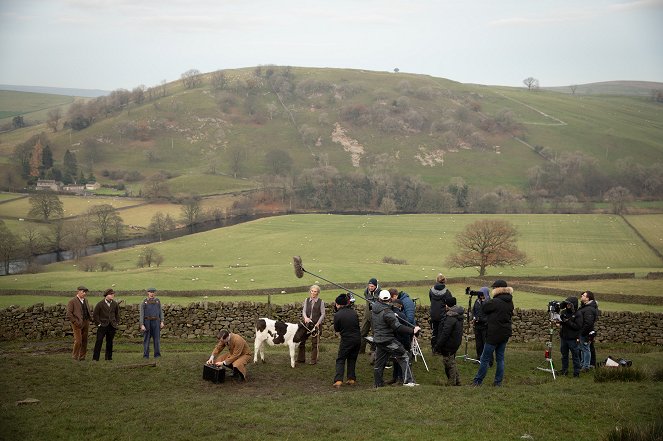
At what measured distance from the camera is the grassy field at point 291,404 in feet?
40.9

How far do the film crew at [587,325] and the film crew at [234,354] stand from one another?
32.6 ft

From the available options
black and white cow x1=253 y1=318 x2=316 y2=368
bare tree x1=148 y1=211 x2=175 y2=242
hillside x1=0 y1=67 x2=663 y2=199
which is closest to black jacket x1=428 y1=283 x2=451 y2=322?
black and white cow x1=253 y1=318 x2=316 y2=368

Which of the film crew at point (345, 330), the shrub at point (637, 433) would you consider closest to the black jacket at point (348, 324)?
the film crew at point (345, 330)

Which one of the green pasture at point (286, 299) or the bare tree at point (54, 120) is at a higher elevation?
the bare tree at point (54, 120)

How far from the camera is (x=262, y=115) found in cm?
19775

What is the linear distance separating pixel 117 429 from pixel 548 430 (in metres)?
8.77

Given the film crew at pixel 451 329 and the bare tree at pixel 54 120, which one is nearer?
the film crew at pixel 451 329

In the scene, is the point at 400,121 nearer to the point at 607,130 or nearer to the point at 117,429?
the point at 607,130

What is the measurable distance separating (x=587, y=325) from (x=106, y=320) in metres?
14.5

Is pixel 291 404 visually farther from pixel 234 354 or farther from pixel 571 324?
pixel 571 324

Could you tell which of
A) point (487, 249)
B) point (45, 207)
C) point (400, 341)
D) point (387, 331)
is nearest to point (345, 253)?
point (487, 249)

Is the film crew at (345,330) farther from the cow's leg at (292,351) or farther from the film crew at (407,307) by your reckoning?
the film crew at (407,307)

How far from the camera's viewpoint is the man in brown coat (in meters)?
18.7

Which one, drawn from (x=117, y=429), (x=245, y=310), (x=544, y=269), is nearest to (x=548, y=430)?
(x=117, y=429)
